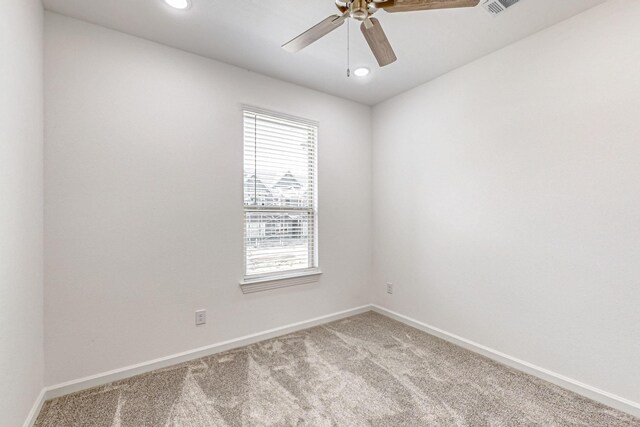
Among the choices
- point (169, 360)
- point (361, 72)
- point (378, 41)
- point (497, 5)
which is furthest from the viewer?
point (361, 72)

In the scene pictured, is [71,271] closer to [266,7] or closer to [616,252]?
[266,7]

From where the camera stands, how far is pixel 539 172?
88.0 inches

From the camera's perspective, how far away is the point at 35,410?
1.79 meters

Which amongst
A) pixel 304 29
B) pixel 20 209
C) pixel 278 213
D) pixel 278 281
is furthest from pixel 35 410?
pixel 304 29

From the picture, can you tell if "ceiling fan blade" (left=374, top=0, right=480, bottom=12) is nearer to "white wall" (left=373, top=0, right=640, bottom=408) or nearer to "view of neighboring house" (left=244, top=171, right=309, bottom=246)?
"white wall" (left=373, top=0, right=640, bottom=408)

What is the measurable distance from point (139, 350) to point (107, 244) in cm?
87

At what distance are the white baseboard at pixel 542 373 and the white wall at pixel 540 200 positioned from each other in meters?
0.04

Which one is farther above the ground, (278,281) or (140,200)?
(140,200)

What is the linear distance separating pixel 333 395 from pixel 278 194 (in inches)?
73.1

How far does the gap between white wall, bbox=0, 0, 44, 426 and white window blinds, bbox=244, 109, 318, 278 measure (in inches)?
57.5

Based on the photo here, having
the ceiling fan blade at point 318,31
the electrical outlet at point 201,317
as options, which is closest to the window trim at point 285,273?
the electrical outlet at point 201,317

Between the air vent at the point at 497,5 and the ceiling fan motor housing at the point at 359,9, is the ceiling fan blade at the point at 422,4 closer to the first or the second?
the ceiling fan motor housing at the point at 359,9

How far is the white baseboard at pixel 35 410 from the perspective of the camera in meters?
1.69

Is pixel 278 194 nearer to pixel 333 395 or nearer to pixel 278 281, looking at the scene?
pixel 278 281
